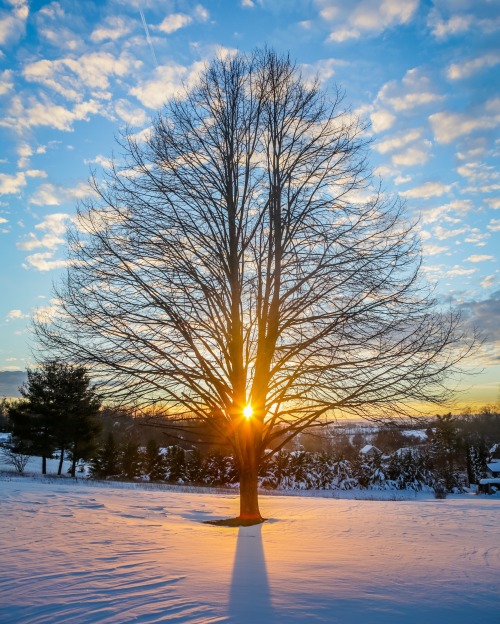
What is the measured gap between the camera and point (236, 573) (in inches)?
168

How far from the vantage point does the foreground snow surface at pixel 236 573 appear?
3.22m

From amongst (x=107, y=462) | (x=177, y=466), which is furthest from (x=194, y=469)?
(x=107, y=462)

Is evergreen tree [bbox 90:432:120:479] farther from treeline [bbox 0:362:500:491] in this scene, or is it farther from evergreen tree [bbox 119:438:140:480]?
evergreen tree [bbox 119:438:140:480]

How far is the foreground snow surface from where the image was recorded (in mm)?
3219

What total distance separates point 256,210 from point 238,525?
6047mm

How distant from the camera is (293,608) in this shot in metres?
3.31

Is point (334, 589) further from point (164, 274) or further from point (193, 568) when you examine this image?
point (164, 274)

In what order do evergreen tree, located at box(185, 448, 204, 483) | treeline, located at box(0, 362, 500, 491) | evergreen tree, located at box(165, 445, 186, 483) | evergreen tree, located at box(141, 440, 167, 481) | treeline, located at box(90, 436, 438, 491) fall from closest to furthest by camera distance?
treeline, located at box(0, 362, 500, 491)
treeline, located at box(90, 436, 438, 491)
evergreen tree, located at box(185, 448, 204, 483)
evergreen tree, located at box(165, 445, 186, 483)
evergreen tree, located at box(141, 440, 167, 481)

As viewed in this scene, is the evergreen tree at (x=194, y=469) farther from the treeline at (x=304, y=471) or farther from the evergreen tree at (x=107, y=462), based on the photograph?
the evergreen tree at (x=107, y=462)

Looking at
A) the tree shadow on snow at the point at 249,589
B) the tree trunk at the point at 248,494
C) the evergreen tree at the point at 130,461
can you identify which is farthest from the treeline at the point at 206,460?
the tree shadow on snow at the point at 249,589

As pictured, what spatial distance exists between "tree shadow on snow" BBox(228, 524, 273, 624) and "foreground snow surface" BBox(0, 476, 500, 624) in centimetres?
1

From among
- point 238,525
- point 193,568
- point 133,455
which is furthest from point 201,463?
point 193,568

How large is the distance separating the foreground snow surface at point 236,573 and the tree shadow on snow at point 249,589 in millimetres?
13

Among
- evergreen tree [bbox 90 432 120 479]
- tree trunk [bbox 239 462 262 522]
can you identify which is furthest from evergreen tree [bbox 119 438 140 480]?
tree trunk [bbox 239 462 262 522]
